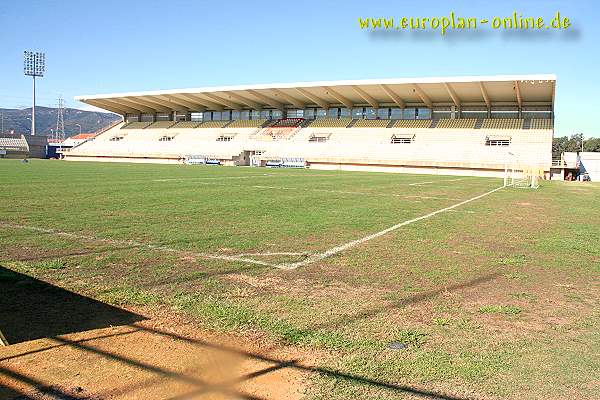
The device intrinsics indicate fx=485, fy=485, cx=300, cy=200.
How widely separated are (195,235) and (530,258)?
5.41m

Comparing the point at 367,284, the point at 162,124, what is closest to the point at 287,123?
the point at 162,124

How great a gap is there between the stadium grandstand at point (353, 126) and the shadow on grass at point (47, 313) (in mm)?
42081

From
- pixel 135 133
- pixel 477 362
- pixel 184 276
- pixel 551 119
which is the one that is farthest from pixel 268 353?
pixel 135 133

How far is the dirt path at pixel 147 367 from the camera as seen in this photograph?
9.69 ft

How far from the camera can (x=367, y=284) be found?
553cm

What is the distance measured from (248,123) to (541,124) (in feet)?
113

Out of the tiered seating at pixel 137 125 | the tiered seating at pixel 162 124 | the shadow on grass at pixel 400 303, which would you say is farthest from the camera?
the tiered seating at pixel 137 125

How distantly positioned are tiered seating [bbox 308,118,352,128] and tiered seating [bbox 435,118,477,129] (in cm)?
1081

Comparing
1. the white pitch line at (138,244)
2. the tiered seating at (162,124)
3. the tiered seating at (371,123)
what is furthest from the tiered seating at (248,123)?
the white pitch line at (138,244)

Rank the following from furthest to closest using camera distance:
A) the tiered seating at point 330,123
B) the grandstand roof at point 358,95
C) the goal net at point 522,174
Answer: the tiered seating at point 330,123, the grandstand roof at point 358,95, the goal net at point 522,174

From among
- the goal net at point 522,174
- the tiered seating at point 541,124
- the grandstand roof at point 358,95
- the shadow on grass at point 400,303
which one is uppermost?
the grandstand roof at point 358,95

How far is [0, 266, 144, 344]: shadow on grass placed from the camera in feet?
12.6

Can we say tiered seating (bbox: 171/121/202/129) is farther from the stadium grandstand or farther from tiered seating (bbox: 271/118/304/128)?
tiered seating (bbox: 271/118/304/128)

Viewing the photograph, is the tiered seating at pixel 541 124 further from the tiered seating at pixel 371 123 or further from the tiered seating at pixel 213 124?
the tiered seating at pixel 213 124
